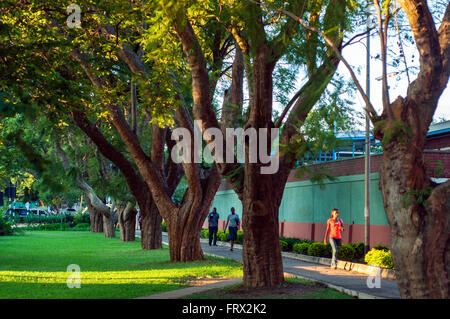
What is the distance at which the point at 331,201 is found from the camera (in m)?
25.0

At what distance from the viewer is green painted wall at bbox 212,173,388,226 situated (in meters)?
21.5

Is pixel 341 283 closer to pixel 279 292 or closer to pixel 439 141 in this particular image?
pixel 279 292

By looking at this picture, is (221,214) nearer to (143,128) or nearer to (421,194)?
(143,128)

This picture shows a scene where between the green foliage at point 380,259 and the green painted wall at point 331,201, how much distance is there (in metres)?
2.62

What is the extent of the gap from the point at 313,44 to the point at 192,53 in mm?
2338

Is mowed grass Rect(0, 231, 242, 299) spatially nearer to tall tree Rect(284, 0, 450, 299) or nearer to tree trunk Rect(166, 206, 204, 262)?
tree trunk Rect(166, 206, 204, 262)

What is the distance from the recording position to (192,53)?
1087 centimetres

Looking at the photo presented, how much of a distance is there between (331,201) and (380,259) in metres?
8.95

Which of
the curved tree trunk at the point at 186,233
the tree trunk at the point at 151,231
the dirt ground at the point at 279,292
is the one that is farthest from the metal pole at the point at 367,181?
the dirt ground at the point at 279,292

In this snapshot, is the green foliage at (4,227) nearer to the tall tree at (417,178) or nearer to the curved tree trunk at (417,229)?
the tall tree at (417,178)

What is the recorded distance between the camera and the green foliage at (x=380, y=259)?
15711 mm

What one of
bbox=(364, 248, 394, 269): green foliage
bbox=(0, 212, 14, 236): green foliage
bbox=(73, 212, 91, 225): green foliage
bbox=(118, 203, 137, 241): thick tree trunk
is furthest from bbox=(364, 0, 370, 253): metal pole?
bbox=(73, 212, 91, 225): green foliage
